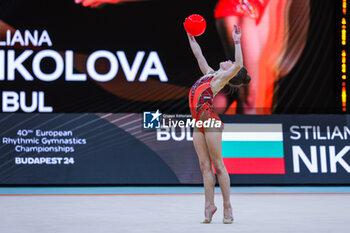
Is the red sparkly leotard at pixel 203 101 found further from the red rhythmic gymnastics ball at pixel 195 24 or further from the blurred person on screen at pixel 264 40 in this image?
the blurred person on screen at pixel 264 40

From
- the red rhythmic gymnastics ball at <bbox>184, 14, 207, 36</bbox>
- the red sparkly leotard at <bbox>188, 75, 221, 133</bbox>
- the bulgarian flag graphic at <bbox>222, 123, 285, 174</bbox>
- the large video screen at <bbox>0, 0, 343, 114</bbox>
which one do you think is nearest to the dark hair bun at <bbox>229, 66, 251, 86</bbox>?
the red sparkly leotard at <bbox>188, 75, 221, 133</bbox>

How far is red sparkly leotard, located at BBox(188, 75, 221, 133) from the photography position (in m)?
5.65

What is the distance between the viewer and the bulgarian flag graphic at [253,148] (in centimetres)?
1059

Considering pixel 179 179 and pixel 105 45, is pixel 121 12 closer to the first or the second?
pixel 105 45

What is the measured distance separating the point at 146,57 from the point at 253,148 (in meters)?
2.71

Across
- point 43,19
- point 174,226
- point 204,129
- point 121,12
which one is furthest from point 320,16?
point 174,226

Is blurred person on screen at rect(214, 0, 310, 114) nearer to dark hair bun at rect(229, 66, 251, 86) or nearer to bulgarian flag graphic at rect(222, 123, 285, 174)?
bulgarian flag graphic at rect(222, 123, 285, 174)

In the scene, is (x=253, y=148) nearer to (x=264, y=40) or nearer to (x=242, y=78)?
(x=264, y=40)

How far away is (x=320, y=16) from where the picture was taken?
435 inches

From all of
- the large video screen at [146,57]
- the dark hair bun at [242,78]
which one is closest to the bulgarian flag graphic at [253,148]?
the large video screen at [146,57]

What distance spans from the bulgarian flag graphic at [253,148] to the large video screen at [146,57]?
1.30ft

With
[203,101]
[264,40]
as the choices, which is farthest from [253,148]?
[203,101]

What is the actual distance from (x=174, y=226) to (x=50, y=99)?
613 cm

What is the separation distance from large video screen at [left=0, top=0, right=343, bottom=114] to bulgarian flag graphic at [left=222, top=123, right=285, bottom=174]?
395 millimetres
